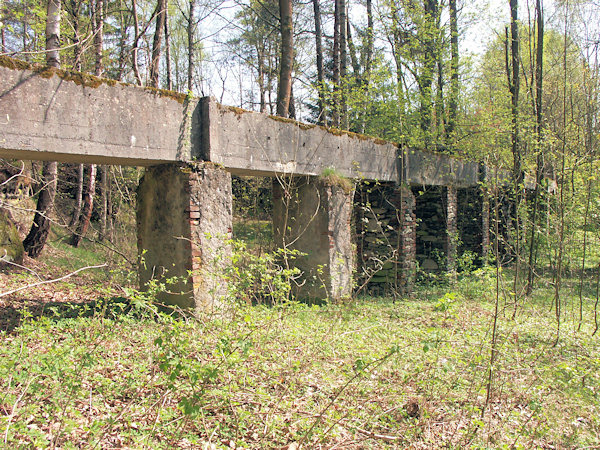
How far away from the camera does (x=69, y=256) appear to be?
1213 cm

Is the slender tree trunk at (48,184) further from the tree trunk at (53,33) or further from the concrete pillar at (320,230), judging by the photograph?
the concrete pillar at (320,230)

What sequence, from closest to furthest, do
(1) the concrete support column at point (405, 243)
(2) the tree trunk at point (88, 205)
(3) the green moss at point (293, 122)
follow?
(3) the green moss at point (293, 122) < (1) the concrete support column at point (405, 243) < (2) the tree trunk at point (88, 205)

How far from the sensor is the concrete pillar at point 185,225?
19.7ft

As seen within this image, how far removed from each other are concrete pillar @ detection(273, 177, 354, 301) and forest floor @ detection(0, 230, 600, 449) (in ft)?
6.32

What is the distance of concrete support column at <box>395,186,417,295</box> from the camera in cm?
968

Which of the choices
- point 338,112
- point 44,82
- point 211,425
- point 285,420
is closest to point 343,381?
point 285,420

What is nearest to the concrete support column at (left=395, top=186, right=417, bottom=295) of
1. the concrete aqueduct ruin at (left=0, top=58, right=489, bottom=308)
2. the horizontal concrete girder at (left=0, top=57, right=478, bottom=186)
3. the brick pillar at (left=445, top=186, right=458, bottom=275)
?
the concrete aqueduct ruin at (left=0, top=58, right=489, bottom=308)

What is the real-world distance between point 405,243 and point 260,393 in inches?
263

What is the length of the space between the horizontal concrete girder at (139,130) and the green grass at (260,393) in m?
2.01

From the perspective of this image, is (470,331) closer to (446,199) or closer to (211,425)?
(211,425)

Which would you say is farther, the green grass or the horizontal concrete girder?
the horizontal concrete girder

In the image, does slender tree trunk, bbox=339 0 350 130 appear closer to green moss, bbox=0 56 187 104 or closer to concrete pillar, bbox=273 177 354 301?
concrete pillar, bbox=273 177 354 301

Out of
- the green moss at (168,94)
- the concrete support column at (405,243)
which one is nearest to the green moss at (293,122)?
the green moss at (168,94)

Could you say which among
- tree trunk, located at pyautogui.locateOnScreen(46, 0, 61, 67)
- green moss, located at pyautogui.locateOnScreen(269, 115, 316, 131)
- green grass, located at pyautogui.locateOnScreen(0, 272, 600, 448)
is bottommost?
green grass, located at pyautogui.locateOnScreen(0, 272, 600, 448)
